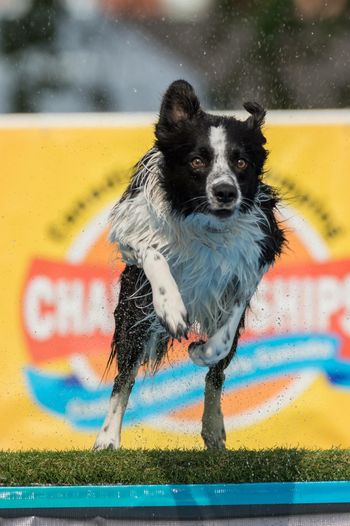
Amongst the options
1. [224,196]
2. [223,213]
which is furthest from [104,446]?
[224,196]

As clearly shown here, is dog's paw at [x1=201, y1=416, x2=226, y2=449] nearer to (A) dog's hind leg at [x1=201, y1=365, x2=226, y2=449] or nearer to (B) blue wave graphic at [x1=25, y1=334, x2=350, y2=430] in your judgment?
(A) dog's hind leg at [x1=201, y1=365, x2=226, y2=449]

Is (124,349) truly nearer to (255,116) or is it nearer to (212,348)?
(212,348)

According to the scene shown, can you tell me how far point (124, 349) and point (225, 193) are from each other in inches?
52.8

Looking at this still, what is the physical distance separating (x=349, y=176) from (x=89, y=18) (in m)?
2.17

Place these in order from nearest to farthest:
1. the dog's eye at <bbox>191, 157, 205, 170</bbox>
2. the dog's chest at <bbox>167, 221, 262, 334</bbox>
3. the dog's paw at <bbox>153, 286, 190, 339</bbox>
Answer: the dog's paw at <bbox>153, 286, 190, 339</bbox> → the dog's eye at <bbox>191, 157, 205, 170</bbox> → the dog's chest at <bbox>167, 221, 262, 334</bbox>

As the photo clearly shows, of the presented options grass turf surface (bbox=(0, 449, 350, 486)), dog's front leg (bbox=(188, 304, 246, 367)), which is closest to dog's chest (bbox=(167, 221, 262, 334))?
dog's front leg (bbox=(188, 304, 246, 367))

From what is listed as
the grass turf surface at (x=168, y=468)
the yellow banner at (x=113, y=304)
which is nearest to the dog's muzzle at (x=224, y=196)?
the grass turf surface at (x=168, y=468)

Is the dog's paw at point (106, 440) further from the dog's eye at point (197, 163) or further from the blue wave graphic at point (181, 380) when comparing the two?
the dog's eye at point (197, 163)

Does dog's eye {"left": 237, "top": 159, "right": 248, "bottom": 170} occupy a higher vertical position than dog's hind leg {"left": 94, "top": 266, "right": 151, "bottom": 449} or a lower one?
higher

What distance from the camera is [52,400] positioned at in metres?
6.25

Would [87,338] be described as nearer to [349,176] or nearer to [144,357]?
[144,357]

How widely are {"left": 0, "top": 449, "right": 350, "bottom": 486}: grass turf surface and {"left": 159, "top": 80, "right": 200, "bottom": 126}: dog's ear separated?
1467 mm

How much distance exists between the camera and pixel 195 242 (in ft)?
16.5

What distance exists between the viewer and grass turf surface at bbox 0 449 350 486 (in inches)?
180
